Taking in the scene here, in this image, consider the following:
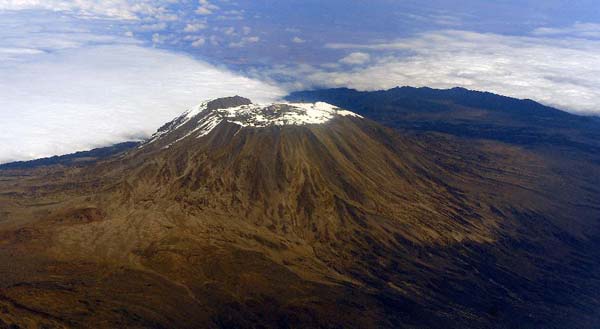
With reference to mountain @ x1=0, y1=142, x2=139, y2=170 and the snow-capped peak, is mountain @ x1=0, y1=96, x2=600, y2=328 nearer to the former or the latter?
the snow-capped peak

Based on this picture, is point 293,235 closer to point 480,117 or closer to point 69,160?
point 69,160

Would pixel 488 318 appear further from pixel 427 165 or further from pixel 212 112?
pixel 212 112

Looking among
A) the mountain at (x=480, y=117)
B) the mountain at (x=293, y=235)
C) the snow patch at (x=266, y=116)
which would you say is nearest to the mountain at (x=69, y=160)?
the mountain at (x=293, y=235)

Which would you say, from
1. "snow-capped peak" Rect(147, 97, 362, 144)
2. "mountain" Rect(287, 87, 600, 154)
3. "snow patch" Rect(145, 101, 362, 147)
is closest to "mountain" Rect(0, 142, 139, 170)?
"snow-capped peak" Rect(147, 97, 362, 144)

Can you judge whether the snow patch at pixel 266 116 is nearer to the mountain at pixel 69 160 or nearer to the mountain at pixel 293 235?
the mountain at pixel 293 235

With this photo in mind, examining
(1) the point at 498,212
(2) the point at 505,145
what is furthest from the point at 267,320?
(2) the point at 505,145

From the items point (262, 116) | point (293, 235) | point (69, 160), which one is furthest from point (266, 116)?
point (69, 160)
